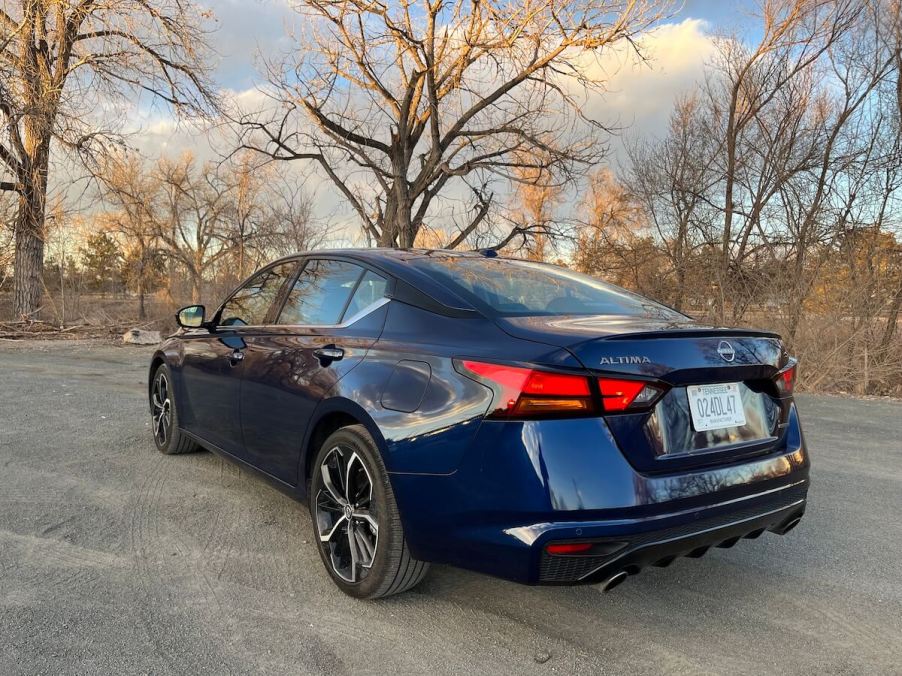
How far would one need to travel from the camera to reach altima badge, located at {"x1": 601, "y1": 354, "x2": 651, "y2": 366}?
7.16 ft

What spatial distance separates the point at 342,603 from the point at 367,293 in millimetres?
1411

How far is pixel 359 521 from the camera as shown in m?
2.76

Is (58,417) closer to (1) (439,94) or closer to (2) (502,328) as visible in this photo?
(2) (502,328)

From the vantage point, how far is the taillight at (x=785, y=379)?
2719 millimetres

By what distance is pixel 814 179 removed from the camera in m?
12.7

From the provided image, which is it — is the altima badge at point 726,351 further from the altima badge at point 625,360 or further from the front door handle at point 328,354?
the front door handle at point 328,354

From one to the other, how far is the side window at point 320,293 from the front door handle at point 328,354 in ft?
0.59

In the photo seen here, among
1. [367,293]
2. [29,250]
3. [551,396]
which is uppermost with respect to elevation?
[29,250]

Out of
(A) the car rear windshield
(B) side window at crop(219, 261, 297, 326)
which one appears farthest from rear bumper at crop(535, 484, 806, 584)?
(B) side window at crop(219, 261, 297, 326)

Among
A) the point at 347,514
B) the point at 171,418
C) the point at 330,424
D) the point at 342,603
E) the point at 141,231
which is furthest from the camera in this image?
the point at 141,231

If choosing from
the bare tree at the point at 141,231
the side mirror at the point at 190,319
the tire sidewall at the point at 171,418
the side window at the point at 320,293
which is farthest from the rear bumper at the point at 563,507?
the bare tree at the point at 141,231

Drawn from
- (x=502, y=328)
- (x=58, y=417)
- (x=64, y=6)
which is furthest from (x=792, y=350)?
(x=64, y=6)

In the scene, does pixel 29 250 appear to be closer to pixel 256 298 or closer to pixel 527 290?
pixel 256 298

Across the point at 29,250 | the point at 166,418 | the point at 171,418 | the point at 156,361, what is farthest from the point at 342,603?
the point at 29,250
